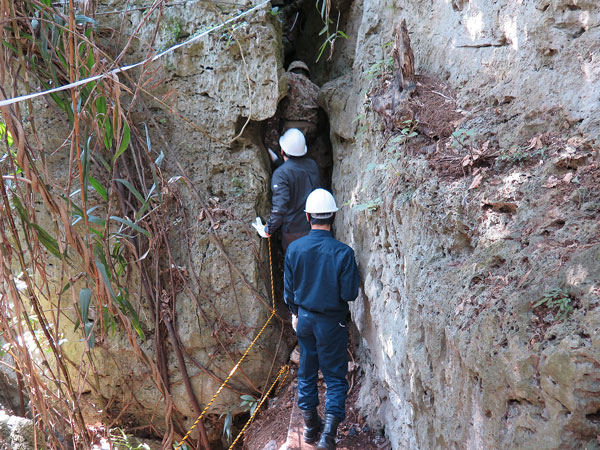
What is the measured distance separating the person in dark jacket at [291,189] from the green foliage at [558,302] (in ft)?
8.60

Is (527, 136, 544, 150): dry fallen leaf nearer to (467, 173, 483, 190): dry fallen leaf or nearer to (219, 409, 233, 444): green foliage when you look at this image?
(467, 173, 483, 190): dry fallen leaf

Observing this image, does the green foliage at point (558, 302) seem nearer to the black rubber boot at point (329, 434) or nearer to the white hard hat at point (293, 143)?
the black rubber boot at point (329, 434)

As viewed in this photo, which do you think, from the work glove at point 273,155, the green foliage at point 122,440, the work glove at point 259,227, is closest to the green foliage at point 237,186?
the work glove at point 259,227

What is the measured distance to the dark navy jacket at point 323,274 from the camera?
334 cm

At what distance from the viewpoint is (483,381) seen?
1999mm

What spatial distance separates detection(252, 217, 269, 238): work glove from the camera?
4422 mm

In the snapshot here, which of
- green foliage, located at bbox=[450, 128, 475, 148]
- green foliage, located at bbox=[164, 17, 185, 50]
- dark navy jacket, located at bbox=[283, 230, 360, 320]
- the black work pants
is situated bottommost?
the black work pants

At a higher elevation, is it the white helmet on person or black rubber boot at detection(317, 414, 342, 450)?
the white helmet on person

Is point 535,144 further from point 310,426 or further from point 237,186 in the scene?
point 237,186

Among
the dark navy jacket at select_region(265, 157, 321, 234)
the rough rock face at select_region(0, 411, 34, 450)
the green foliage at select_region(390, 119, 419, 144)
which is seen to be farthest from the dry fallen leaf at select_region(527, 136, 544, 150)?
the rough rock face at select_region(0, 411, 34, 450)

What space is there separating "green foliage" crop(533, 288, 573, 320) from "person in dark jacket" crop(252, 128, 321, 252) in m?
2.62

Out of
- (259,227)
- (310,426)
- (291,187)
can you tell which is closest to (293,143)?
(291,187)

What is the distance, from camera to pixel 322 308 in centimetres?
333

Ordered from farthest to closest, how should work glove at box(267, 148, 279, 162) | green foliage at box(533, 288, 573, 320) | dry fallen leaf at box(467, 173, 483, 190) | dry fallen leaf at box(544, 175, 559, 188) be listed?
work glove at box(267, 148, 279, 162)
dry fallen leaf at box(467, 173, 483, 190)
dry fallen leaf at box(544, 175, 559, 188)
green foliage at box(533, 288, 573, 320)
